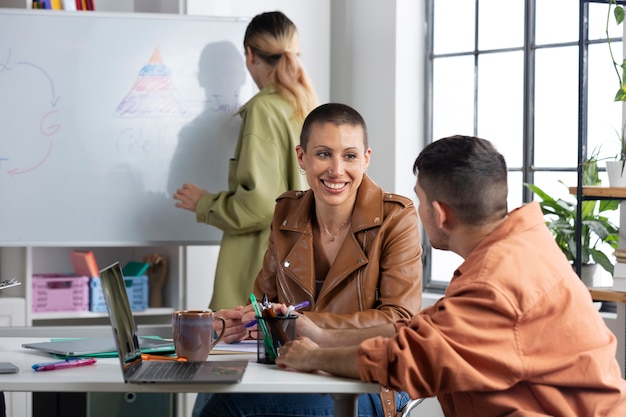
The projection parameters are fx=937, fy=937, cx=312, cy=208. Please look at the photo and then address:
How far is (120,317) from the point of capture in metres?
1.77

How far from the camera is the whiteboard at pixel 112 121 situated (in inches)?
145

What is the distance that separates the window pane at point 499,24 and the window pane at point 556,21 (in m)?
0.09

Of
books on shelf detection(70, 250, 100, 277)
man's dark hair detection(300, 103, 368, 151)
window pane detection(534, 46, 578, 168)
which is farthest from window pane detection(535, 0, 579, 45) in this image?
books on shelf detection(70, 250, 100, 277)

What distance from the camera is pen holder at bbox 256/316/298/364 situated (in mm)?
1874

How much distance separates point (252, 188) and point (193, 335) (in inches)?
62.6

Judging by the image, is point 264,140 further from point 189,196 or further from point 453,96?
point 453,96

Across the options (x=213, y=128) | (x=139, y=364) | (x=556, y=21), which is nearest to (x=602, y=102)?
(x=556, y=21)

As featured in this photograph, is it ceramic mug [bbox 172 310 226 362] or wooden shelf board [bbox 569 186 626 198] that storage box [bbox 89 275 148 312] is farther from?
ceramic mug [bbox 172 310 226 362]

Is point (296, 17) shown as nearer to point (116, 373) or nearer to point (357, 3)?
point (357, 3)

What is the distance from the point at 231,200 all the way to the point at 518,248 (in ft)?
6.50

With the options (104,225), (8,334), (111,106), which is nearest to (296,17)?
(111,106)

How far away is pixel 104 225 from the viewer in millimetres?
3754

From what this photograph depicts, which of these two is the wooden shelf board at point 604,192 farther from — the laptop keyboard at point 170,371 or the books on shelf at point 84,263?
the books on shelf at point 84,263

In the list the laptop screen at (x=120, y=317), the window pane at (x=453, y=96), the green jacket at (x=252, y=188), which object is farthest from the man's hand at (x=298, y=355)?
the window pane at (x=453, y=96)
